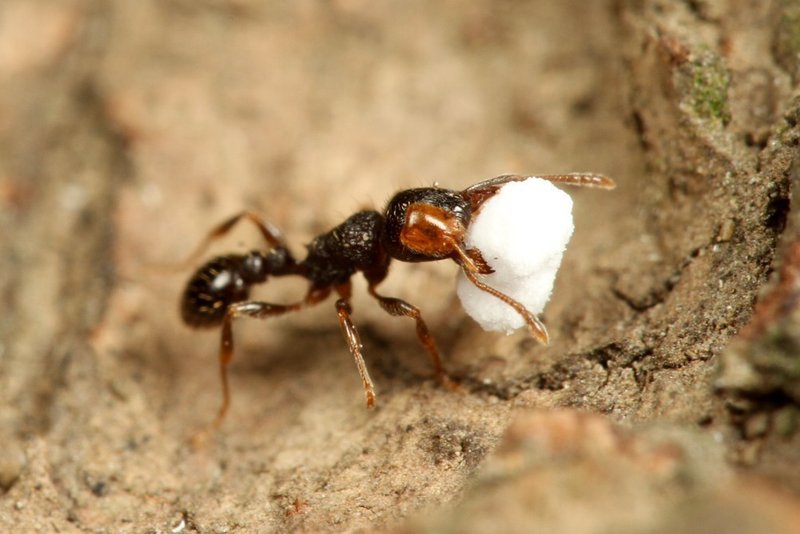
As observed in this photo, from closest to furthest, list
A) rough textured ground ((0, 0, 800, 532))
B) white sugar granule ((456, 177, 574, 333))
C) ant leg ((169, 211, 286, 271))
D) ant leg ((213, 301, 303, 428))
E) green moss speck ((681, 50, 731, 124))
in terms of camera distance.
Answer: rough textured ground ((0, 0, 800, 532))
white sugar granule ((456, 177, 574, 333))
green moss speck ((681, 50, 731, 124))
ant leg ((213, 301, 303, 428))
ant leg ((169, 211, 286, 271))

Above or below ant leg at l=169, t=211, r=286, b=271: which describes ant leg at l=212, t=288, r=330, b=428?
below

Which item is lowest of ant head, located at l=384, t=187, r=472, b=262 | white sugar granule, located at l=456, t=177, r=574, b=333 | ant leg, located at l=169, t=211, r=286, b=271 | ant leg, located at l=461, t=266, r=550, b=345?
ant leg, located at l=461, t=266, r=550, b=345

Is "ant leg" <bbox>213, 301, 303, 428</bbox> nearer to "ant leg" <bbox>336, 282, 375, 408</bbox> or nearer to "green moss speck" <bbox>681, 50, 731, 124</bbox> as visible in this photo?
"ant leg" <bbox>336, 282, 375, 408</bbox>

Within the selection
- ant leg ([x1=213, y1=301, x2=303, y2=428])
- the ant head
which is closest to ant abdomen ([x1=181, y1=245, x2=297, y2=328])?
ant leg ([x1=213, y1=301, x2=303, y2=428])

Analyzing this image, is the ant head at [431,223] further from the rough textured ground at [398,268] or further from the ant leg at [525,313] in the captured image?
the rough textured ground at [398,268]

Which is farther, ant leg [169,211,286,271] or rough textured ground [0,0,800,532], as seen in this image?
ant leg [169,211,286,271]

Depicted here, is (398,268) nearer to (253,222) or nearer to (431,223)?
(253,222)
